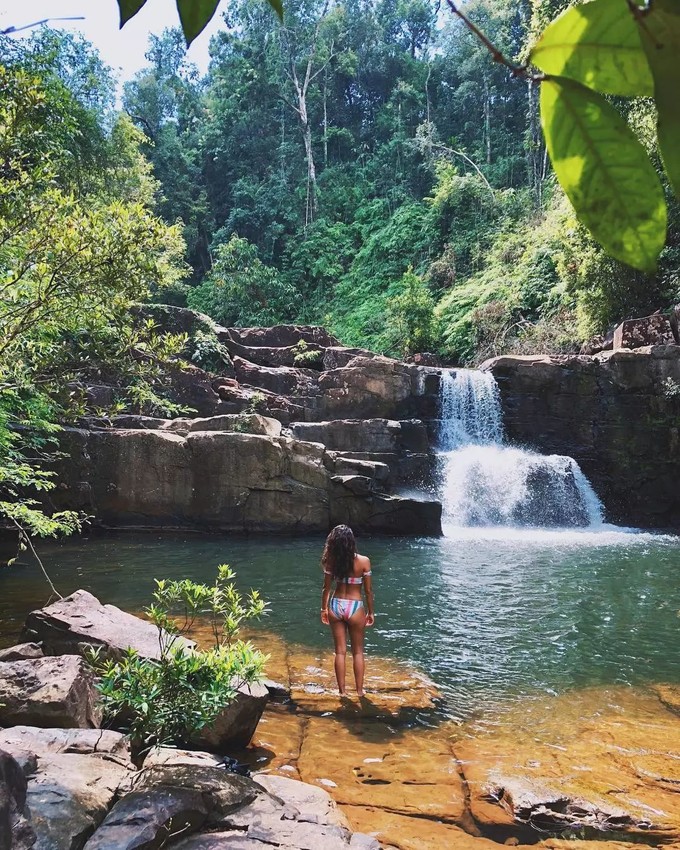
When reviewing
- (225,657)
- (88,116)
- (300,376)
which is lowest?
(225,657)

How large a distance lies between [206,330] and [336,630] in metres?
14.6

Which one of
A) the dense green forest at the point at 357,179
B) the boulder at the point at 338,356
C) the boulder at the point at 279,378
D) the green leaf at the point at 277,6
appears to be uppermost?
the dense green forest at the point at 357,179

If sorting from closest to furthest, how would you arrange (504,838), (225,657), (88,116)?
1. (504,838)
2. (225,657)
3. (88,116)

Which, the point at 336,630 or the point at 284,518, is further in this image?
the point at 284,518

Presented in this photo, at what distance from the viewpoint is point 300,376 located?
1759cm

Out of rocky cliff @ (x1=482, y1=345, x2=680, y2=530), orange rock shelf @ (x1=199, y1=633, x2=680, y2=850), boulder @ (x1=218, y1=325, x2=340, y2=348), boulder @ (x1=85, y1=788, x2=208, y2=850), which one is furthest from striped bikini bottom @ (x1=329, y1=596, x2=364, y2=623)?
boulder @ (x1=218, y1=325, x2=340, y2=348)

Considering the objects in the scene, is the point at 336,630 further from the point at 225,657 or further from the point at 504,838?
the point at 504,838

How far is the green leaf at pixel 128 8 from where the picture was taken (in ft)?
1.40

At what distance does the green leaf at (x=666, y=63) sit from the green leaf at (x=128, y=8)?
0.33m

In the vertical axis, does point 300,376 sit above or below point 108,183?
below

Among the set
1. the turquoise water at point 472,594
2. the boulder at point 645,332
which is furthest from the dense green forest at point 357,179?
the turquoise water at point 472,594

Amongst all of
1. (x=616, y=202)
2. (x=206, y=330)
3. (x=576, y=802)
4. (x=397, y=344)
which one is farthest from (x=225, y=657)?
(x=397, y=344)

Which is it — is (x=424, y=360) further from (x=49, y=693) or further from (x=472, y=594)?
(x=49, y=693)

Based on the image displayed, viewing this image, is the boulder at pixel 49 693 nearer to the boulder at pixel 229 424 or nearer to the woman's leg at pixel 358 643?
the woman's leg at pixel 358 643
